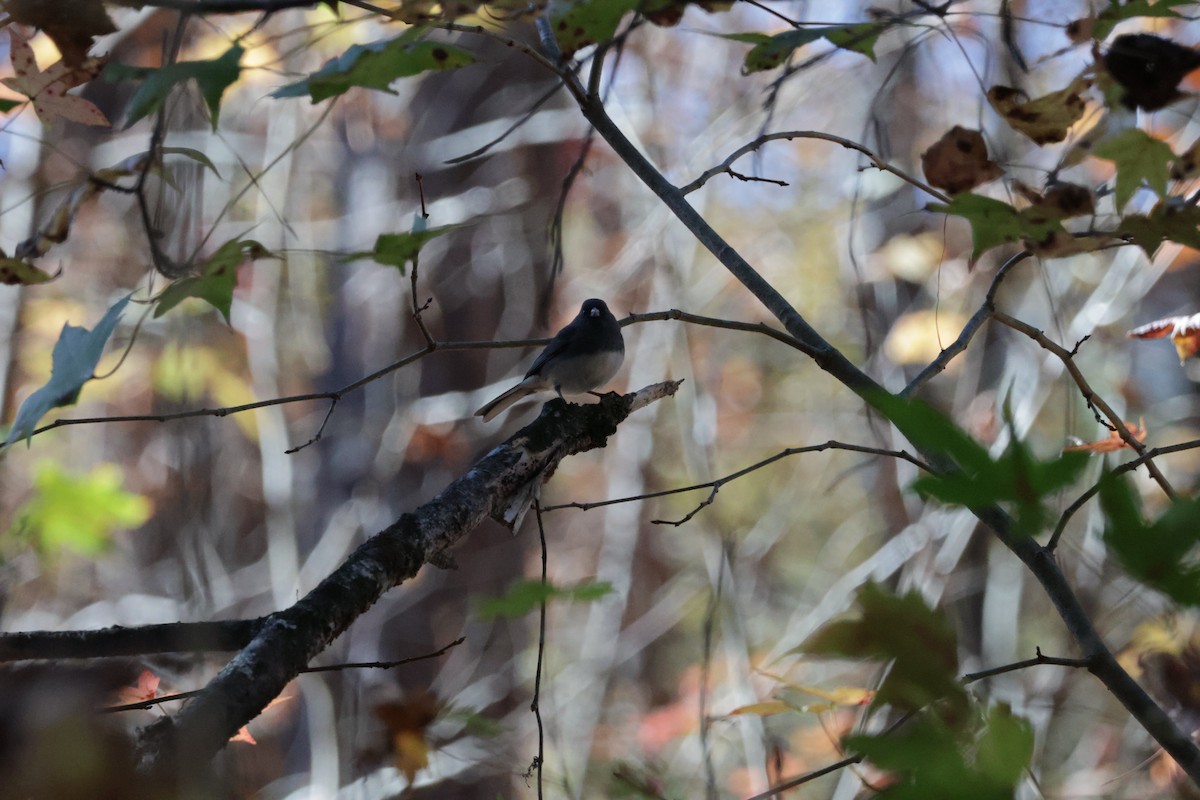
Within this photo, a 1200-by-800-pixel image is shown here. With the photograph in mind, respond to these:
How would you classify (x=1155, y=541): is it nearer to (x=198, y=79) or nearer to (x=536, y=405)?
(x=198, y=79)

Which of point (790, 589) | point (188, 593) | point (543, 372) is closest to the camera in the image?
point (188, 593)

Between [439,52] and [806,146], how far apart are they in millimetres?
5816

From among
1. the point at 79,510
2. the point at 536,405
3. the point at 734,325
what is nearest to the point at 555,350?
the point at 536,405

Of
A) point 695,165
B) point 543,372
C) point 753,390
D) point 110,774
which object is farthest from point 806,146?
point 110,774

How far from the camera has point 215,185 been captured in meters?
5.54

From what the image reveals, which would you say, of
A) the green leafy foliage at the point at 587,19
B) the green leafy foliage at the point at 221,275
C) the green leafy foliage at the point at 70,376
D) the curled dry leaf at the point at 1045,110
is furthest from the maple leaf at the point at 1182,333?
the green leafy foliage at the point at 70,376

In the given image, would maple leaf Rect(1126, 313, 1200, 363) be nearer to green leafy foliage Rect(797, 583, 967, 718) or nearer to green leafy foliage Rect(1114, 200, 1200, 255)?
green leafy foliage Rect(1114, 200, 1200, 255)

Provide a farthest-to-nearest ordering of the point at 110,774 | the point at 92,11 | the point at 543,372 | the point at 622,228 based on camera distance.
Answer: the point at 622,228
the point at 543,372
the point at 92,11
the point at 110,774

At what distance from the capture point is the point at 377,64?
86 cm

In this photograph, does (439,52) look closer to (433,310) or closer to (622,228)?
(433,310)

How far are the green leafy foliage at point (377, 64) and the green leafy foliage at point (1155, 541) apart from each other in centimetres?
70

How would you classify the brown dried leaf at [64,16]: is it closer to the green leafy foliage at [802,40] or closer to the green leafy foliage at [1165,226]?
the green leafy foliage at [802,40]

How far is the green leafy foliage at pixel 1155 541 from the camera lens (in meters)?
0.45

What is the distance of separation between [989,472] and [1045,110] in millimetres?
757
